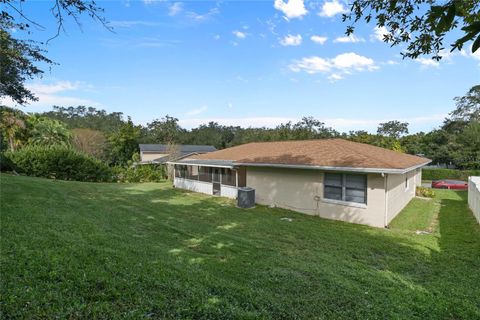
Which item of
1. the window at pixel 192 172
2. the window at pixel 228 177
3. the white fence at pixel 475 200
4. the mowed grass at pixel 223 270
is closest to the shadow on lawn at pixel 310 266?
the mowed grass at pixel 223 270

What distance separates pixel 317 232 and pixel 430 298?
15.9ft

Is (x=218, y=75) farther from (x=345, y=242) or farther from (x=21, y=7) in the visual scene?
(x=21, y=7)

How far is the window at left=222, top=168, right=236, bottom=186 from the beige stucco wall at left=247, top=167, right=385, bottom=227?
4.72ft

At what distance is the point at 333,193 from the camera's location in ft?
40.5

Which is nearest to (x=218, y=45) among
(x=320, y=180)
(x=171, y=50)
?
(x=171, y=50)

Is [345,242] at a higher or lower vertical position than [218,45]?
lower

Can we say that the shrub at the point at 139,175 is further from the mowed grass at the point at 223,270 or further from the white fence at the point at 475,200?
the white fence at the point at 475,200

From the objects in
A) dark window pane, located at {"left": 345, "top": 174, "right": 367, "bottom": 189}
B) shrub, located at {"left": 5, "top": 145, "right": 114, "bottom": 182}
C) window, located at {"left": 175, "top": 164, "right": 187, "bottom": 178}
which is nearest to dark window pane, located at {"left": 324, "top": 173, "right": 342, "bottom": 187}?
dark window pane, located at {"left": 345, "top": 174, "right": 367, "bottom": 189}

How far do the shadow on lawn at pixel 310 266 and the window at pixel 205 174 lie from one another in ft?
25.1

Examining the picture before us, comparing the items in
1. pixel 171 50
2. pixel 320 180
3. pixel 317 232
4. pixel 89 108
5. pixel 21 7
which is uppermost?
pixel 89 108

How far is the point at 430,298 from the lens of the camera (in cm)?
475

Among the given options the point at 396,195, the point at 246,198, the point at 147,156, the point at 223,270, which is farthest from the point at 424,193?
the point at 147,156

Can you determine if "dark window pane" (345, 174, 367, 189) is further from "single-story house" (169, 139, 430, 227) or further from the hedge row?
the hedge row

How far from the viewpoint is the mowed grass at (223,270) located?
3.71 m
